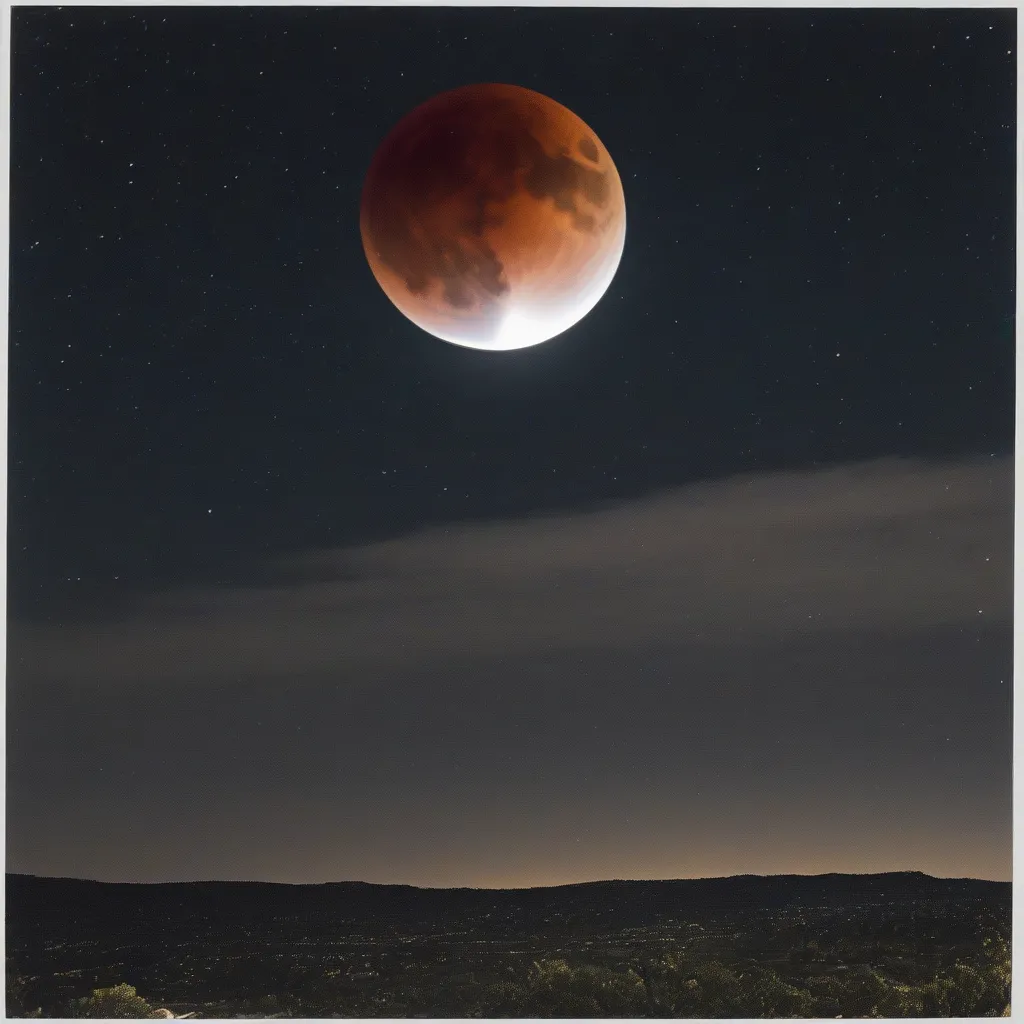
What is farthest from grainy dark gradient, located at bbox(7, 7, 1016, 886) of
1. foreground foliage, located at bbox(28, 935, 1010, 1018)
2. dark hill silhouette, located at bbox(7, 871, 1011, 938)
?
foreground foliage, located at bbox(28, 935, 1010, 1018)

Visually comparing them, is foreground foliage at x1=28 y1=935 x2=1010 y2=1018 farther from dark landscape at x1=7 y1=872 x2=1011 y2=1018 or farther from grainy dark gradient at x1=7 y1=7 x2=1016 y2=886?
grainy dark gradient at x1=7 y1=7 x2=1016 y2=886

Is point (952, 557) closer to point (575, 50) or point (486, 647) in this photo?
point (486, 647)

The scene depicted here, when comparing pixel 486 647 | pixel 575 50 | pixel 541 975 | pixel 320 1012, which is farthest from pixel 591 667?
pixel 575 50

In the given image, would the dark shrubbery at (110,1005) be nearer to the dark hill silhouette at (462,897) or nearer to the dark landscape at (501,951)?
the dark landscape at (501,951)

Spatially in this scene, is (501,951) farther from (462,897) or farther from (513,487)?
(513,487)

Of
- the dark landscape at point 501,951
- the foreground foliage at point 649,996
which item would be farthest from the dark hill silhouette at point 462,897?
the foreground foliage at point 649,996

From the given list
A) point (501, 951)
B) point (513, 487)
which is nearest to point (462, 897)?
point (501, 951)
